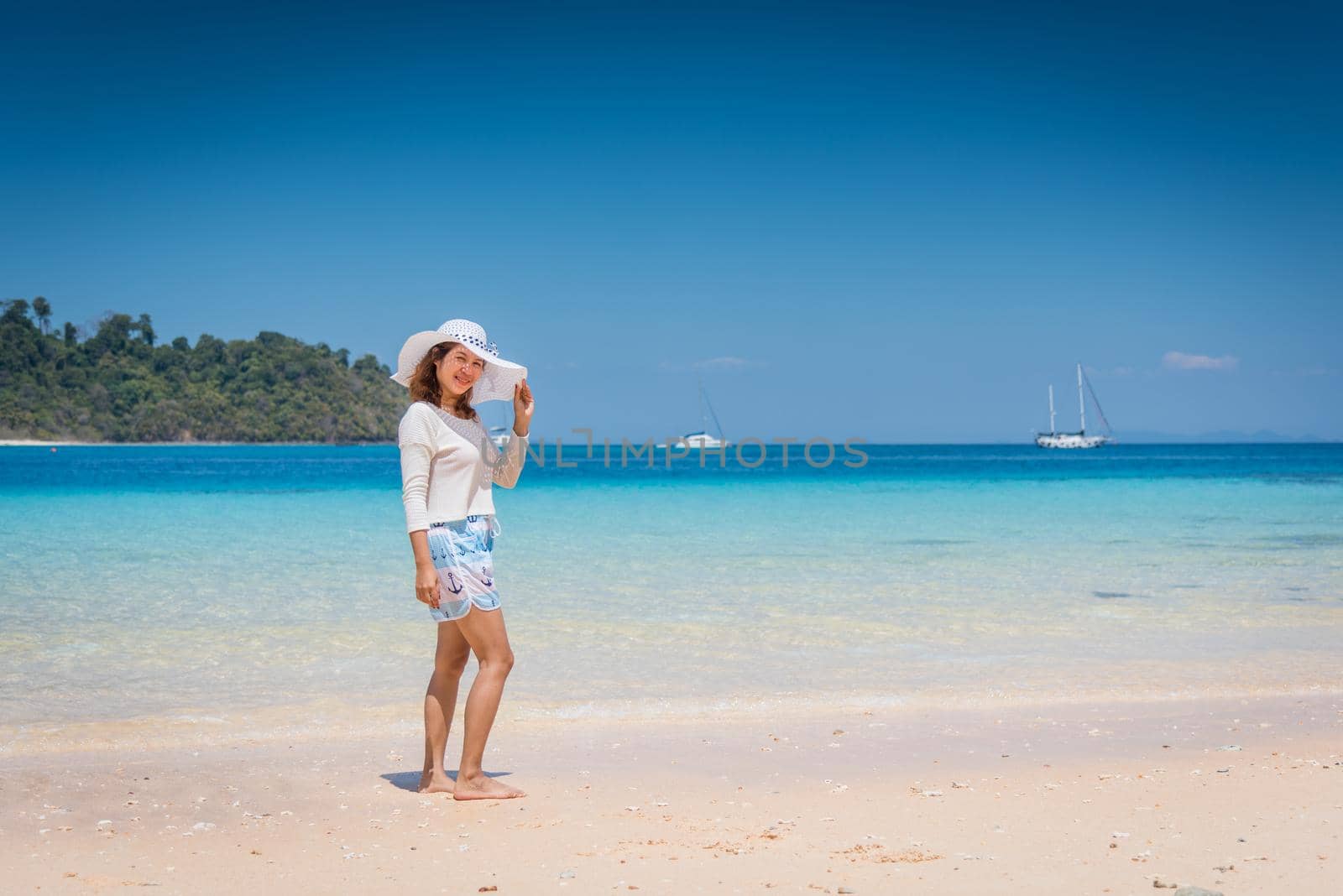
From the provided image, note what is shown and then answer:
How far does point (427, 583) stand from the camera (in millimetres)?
4188

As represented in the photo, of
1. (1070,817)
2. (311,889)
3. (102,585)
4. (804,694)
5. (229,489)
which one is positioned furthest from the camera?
(229,489)

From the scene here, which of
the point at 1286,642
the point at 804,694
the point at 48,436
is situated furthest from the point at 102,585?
the point at 48,436

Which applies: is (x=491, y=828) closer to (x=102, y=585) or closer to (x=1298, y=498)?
(x=102, y=585)

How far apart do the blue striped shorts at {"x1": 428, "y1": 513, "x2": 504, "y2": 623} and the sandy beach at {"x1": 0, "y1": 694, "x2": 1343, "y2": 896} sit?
31.6 inches

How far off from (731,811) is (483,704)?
1.08 metres

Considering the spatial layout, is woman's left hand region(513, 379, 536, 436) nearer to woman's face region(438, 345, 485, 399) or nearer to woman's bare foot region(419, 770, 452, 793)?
woman's face region(438, 345, 485, 399)

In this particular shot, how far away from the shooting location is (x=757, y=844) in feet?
12.7

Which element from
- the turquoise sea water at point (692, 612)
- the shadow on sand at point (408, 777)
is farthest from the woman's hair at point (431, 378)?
the turquoise sea water at point (692, 612)

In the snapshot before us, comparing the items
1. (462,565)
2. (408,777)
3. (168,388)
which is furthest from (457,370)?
(168,388)

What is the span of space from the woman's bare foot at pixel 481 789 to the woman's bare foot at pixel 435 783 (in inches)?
2.5

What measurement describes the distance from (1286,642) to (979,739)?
4.15 metres

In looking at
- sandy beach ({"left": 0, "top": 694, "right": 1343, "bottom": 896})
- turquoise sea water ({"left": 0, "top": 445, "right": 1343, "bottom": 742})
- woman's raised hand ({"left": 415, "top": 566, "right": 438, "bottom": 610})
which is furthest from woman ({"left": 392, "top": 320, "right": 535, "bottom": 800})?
turquoise sea water ({"left": 0, "top": 445, "right": 1343, "bottom": 742})

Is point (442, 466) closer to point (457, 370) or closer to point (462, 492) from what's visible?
point (462, 492)

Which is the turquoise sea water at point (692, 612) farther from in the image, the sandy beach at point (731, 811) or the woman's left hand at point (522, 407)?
the woman's left hand at point (522, 407)
